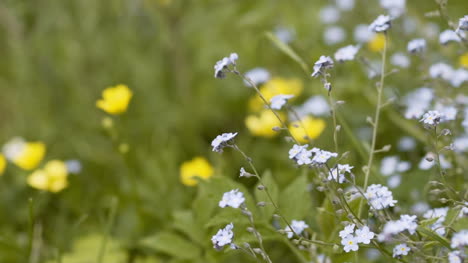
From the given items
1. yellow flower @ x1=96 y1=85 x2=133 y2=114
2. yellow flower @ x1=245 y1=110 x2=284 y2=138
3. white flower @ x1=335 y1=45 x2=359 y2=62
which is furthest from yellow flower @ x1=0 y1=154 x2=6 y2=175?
white flower @ x1=335 y1=45 x2=359 y2=62

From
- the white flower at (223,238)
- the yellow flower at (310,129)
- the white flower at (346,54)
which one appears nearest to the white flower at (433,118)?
the white flower at (346,54)

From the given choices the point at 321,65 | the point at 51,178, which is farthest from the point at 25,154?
the point at 321,65

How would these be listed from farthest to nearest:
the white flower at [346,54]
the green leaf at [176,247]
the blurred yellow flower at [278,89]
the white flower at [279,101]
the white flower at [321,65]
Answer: the blurred yellow flower at [278,89], the green leaf at [176,247], the white flower at [346,54], the white flower at [279,101], the white flower at [321,65]

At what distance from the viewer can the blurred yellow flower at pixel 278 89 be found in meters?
3.05

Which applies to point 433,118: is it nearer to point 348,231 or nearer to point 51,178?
point 348,231

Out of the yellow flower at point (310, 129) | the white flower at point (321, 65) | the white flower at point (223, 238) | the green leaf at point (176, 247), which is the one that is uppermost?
the yellow flower at point (310, 129)

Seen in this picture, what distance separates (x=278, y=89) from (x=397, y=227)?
2.04 m

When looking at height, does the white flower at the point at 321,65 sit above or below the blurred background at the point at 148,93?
below

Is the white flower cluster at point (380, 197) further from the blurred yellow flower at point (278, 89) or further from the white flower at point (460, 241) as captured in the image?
the blurred yellow flower at point (278, 89)

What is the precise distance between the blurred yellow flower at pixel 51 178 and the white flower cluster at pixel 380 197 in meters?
1.52

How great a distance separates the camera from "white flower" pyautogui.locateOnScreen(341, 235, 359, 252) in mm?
1267

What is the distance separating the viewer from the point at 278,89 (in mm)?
A: 3090

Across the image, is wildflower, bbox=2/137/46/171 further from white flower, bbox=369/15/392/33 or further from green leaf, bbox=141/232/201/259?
white flower, bbox=369/15/392/33

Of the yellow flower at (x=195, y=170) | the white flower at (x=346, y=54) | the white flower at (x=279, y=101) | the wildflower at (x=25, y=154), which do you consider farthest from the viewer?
the wildflower at (x=25, y=154)
